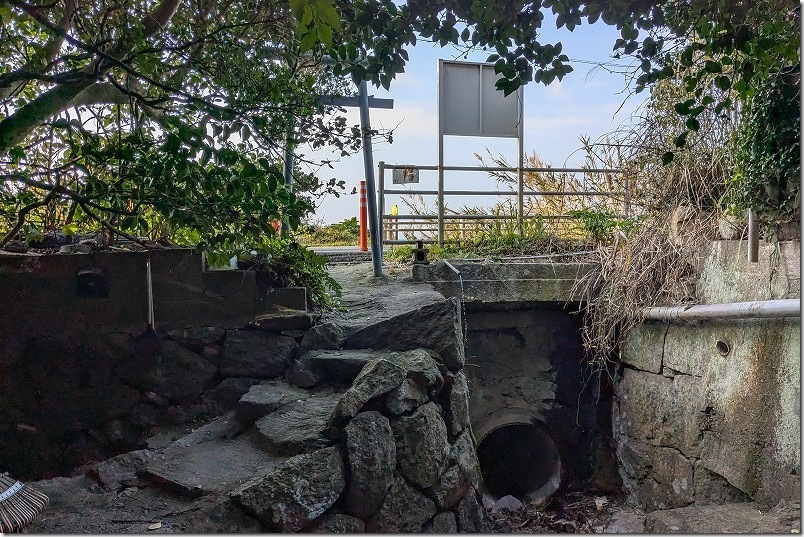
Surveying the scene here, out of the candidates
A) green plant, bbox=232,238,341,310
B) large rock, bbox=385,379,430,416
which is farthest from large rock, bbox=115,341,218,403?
large rock, bbox=385,379,430,416

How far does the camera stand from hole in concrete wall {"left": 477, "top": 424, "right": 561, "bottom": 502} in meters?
4.62

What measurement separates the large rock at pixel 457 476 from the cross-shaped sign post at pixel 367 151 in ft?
4.64

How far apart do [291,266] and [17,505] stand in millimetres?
1639

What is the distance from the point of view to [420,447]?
2.54 m

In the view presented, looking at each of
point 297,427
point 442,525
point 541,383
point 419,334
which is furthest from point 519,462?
point 297,427

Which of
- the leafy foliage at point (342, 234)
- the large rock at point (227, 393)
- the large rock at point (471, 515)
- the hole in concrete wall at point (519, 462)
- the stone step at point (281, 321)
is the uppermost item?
the leafy foliage at point (342, 234)

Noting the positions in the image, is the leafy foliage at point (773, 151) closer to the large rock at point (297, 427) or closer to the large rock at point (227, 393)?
the large rock at point (297, 427)

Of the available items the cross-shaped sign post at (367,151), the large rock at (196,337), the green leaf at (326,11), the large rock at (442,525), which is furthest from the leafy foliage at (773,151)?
the large rock at (196,337)

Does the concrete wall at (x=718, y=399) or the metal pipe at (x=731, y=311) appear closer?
the metal pipe at (x=731, y=311)

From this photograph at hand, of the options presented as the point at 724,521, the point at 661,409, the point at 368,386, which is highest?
the point at 368,386

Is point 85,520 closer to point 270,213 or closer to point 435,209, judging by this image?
point 270,213

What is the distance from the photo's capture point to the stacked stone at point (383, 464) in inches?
81.9

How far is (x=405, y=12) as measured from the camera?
1909 millimetres

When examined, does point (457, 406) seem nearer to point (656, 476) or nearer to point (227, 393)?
point (227, 393)
